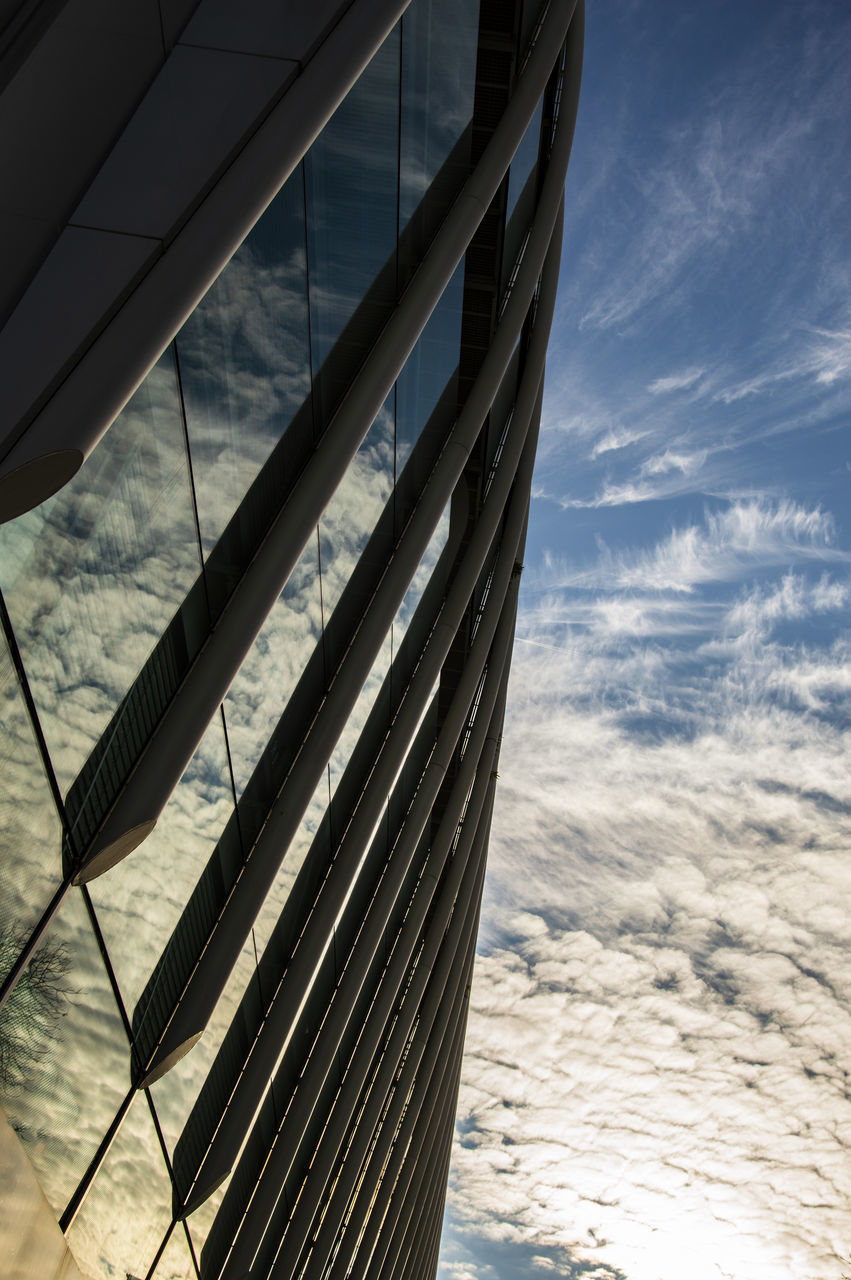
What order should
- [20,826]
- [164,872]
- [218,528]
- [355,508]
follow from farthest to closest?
1. [355,508]
2. [164,872]
3. [218,528]
4. [20,826]

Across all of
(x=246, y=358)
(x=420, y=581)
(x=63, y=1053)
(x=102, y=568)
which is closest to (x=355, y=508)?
(x=246, y=358)

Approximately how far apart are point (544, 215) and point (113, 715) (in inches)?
466

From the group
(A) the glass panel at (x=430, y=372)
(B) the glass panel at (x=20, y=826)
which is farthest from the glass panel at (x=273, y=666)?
(A) the glass panel at (x=430, y=372)

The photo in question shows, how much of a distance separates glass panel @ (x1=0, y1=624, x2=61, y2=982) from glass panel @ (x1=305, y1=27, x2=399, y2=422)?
15.4 ft

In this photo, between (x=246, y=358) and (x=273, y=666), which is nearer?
(x=246, y=358)

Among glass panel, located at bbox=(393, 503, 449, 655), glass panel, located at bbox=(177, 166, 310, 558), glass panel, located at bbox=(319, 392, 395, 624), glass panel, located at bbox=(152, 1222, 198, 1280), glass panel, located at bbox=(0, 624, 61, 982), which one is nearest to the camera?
glass panel, located at bbox=(0, 624, 61, 982)

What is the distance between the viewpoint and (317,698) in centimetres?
1026

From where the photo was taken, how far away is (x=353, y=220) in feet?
28.7

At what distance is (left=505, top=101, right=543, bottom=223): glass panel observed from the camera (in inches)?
523

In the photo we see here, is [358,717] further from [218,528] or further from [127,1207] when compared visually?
[127,1207]

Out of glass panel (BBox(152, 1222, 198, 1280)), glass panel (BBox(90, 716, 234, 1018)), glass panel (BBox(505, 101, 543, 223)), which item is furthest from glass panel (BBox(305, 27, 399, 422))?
glass panel (BBox(152, 1222, 198, 1280))

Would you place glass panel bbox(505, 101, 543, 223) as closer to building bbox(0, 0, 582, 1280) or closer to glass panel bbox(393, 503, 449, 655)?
building bbox(0, 0, 582, 1280)

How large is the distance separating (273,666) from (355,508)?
7.74ft

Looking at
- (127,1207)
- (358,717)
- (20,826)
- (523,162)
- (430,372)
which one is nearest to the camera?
(20,826)
